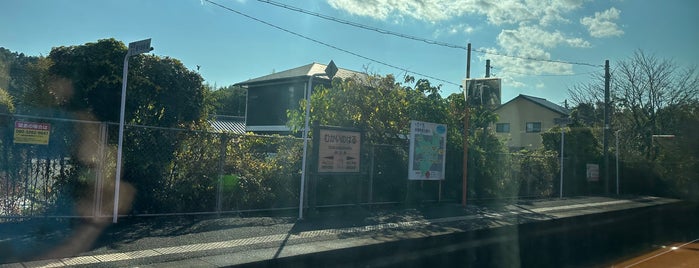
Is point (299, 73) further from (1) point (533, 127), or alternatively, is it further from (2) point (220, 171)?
(1) point (533, 127)

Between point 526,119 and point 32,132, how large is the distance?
150 feet

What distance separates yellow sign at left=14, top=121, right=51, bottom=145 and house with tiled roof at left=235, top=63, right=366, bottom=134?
67.8 feet

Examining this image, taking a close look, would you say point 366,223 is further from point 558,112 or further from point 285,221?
point 558,112

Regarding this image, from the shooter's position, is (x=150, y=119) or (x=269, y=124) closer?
(x=150, y=119)

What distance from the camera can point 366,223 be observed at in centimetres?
949

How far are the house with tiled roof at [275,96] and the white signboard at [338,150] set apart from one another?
17.6 m

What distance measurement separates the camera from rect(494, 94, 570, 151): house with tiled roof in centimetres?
4534

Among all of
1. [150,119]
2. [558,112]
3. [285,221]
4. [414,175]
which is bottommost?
[285,221]

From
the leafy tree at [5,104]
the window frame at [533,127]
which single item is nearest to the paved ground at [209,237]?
the leafy tree at [5,104]

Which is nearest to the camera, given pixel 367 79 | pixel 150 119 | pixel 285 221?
pixel 285 221

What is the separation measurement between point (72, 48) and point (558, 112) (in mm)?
41694

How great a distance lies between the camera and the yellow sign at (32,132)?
7367mm

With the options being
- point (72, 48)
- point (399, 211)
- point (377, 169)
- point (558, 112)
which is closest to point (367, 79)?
point (377, 169)

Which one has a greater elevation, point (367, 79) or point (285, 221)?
point (367, 79)
